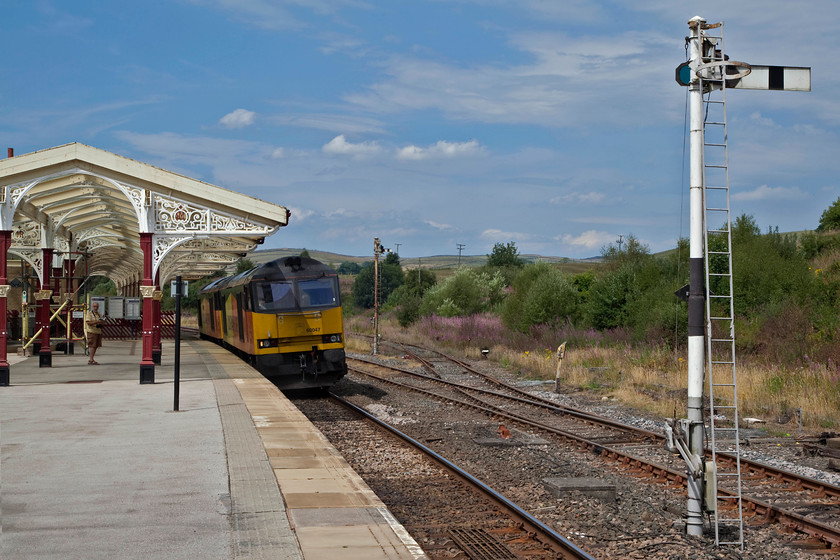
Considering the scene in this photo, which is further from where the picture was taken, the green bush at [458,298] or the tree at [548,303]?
the green bush at [458,298]

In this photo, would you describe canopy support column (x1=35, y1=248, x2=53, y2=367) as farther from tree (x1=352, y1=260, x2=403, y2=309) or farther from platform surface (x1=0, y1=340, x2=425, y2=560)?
tree (x1=352, y1=260, x2=403, y2=309)

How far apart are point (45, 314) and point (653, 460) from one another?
731 inches

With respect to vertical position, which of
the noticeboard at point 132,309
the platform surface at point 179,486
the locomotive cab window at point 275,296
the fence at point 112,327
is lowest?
the platform surface at point 179,486

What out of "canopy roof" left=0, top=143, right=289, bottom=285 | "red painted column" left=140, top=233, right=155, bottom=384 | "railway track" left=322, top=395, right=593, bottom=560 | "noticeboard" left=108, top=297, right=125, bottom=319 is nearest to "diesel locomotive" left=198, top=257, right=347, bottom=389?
→ "canopy roof" left=0, top=143, right=289, bottom=285

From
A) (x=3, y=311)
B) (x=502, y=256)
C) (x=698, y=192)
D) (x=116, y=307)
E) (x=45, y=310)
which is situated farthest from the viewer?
(x=502, y=256)

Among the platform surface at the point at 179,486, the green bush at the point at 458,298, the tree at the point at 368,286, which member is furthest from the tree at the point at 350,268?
the platform surface at the point at 179,486

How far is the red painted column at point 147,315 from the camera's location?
17734 mm

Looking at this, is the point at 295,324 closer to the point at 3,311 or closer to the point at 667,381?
the point at 3,311

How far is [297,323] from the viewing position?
1866 cm

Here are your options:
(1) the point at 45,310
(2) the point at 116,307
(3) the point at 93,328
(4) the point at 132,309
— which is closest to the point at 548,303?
(3) the point at 93,328

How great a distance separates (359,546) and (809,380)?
540 inches

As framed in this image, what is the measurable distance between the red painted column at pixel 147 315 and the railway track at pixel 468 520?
9.10 metres

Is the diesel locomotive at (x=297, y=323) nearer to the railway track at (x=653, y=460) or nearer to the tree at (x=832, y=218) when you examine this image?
the railway track at (x=653, y=460)

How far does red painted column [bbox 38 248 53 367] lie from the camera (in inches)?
874
